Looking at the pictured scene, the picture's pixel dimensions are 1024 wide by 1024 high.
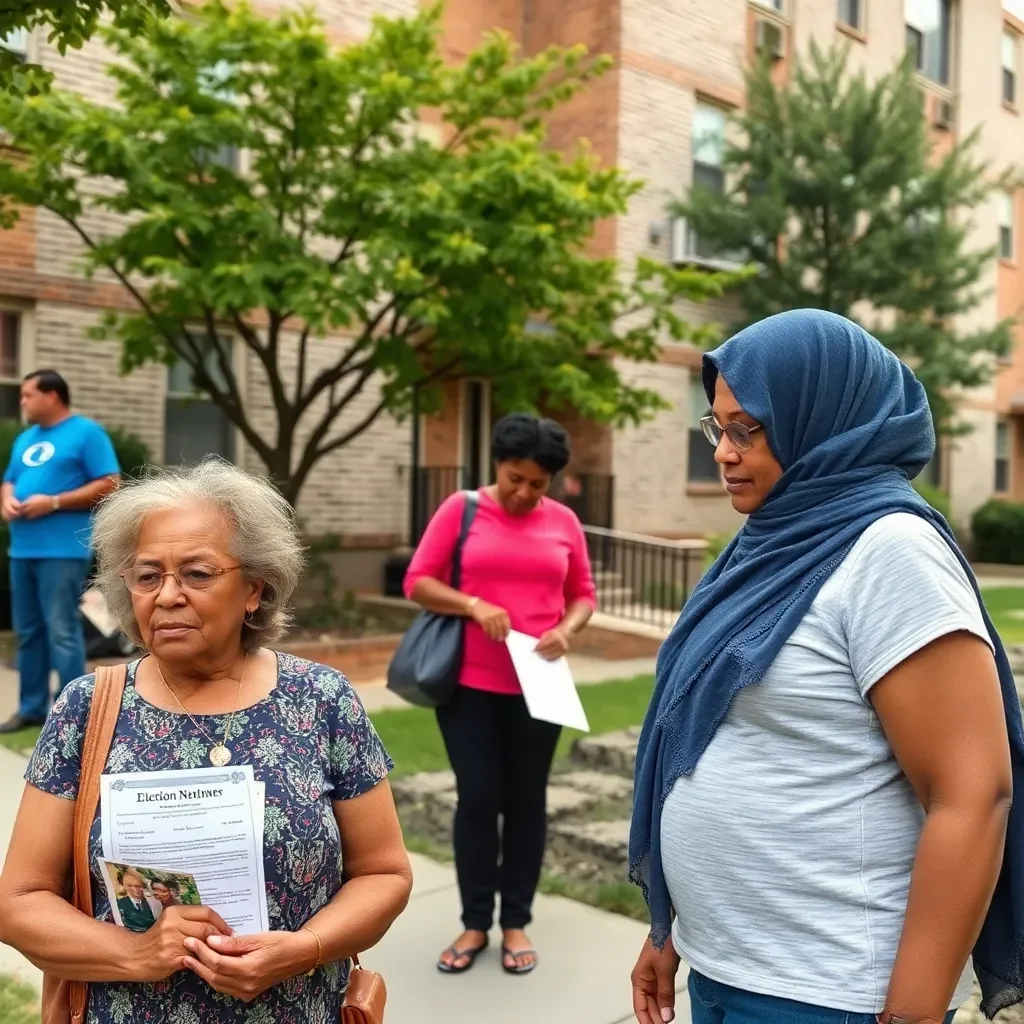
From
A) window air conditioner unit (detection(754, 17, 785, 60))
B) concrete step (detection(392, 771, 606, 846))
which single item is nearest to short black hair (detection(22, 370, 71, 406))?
concrete step (detection(392, 771, 606, 846))

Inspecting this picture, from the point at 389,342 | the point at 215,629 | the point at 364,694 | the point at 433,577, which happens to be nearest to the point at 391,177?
the point at 389,342

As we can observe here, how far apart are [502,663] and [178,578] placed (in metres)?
1.93

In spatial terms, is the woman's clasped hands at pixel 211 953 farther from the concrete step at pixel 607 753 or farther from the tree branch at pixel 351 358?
the tree branch at pixel 351 358

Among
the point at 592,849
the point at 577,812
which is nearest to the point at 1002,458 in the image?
the point at 577,812

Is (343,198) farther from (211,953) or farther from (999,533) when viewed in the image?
(999,533)

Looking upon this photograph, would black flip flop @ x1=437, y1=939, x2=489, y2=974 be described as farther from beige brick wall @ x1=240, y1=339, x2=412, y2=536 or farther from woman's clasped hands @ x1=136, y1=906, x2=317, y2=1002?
beige brick wall @ x1=240, y1=339, x2=412, y2=536

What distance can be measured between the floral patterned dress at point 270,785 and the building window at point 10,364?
9880mm

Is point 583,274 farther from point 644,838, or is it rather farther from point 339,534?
point 644,838

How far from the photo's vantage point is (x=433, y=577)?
3.81 m

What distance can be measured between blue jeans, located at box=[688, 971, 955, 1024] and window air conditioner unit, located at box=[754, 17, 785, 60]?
10518 millimetres

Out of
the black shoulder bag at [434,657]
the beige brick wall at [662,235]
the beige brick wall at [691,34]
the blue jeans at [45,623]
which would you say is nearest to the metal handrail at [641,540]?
the beige brick wall at [662,235]

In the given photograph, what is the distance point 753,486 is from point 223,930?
113cm

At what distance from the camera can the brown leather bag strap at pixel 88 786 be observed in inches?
71.8

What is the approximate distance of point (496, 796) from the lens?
3.75m
